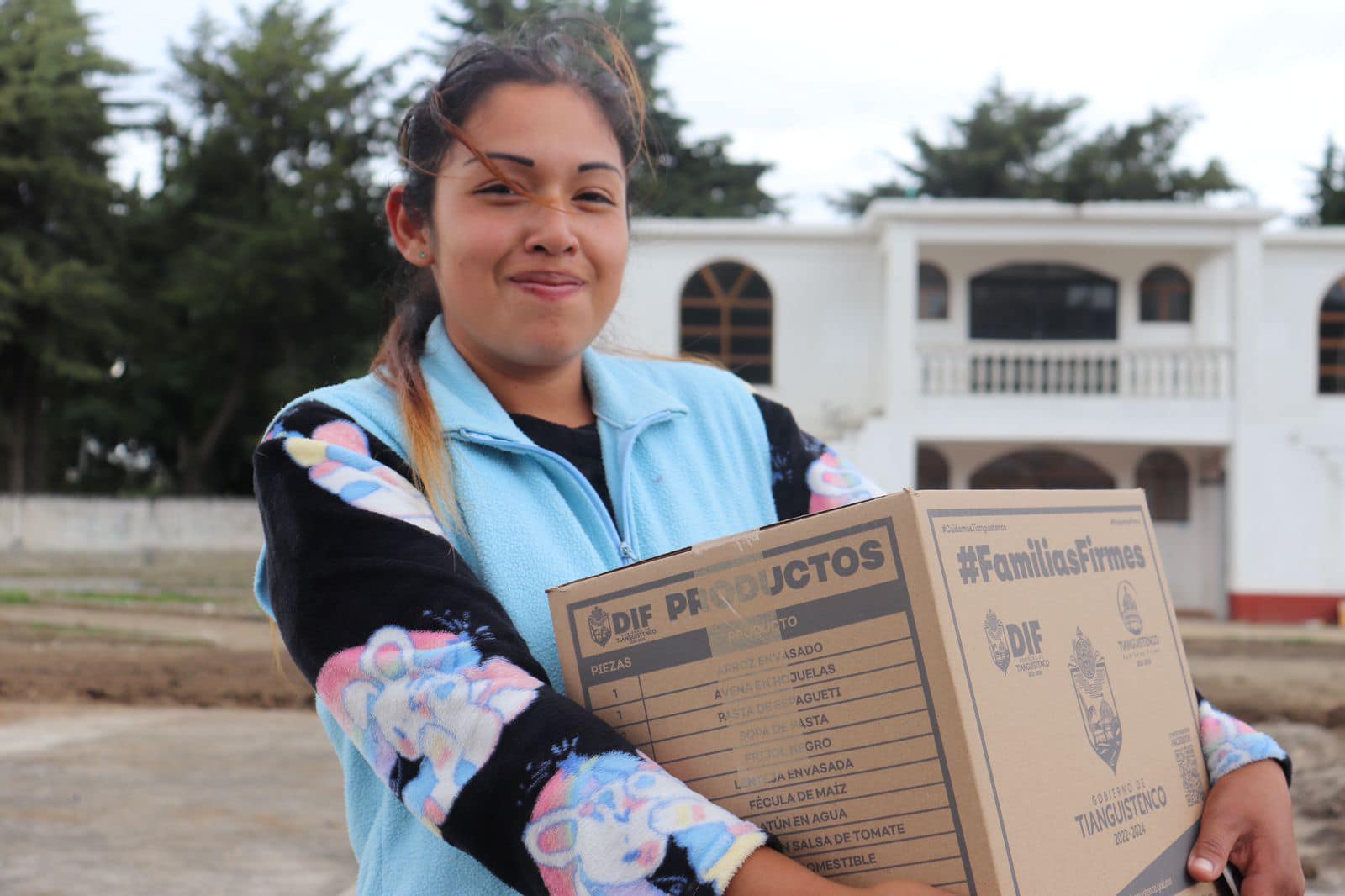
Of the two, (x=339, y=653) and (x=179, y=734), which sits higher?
(x=339, y=653)

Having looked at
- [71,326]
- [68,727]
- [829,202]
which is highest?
[829,202]

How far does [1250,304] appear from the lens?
1484cm

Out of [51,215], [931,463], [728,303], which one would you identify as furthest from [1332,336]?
[51,215]

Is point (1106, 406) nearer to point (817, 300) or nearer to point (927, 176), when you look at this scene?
point (817, 300)

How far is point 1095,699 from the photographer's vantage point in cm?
120

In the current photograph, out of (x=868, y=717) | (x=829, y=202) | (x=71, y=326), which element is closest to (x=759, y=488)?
(x=868, y=717)

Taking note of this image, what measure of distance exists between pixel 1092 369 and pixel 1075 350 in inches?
11.7

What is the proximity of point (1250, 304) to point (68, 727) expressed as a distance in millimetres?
13043

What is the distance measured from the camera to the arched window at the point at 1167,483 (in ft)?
52.1

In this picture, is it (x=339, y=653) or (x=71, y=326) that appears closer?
(x=339, y=653)

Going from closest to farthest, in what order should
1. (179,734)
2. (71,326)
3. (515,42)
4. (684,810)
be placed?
(684,810) < (515,42) < (179,734) < (71,326)

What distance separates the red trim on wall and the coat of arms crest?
49.9ft

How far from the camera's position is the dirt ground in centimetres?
383

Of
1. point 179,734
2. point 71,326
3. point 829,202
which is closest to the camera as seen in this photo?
point 179,734
